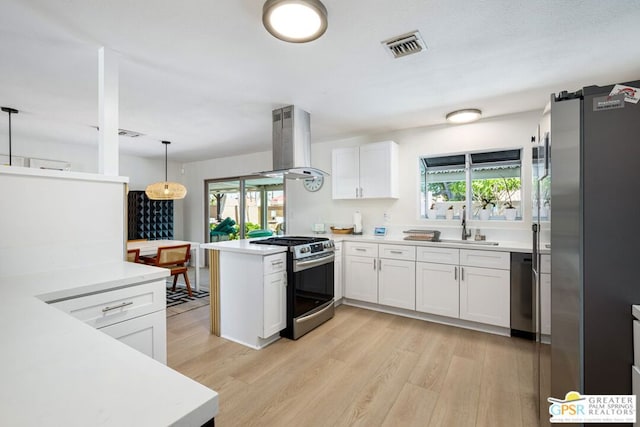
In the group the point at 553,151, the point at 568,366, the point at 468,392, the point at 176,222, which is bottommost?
the point at 468,392

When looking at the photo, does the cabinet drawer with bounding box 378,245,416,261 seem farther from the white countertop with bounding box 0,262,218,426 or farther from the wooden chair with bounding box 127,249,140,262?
the wooden chair with bounding box 127,249,140,262

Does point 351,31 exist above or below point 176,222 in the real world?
above

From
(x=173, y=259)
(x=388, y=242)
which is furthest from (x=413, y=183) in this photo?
(x=173, y=259)

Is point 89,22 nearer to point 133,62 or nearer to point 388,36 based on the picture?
point 133,62

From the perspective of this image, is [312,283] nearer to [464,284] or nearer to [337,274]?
[337,274]

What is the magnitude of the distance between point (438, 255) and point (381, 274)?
711 millimetres

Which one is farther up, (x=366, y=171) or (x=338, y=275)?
(x=366, y=171)

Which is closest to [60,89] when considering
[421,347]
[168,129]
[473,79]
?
[168,129]

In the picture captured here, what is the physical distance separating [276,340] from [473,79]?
2.96 m

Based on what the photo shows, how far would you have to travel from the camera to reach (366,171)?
4.03 metres

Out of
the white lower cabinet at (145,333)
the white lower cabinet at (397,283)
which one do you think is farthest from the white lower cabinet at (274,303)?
the white lower cabinet at (397,283)

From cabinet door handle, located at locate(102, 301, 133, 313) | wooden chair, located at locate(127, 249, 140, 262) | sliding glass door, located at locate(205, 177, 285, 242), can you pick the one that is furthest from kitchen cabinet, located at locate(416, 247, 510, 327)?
wooden chair, located at locate(127, 249, 140, 262)

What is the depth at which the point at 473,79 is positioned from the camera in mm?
2492

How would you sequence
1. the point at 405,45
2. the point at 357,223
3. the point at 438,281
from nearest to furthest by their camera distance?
1. the point at 405,45
2. the point at 438,281
3. the point at 357,223
